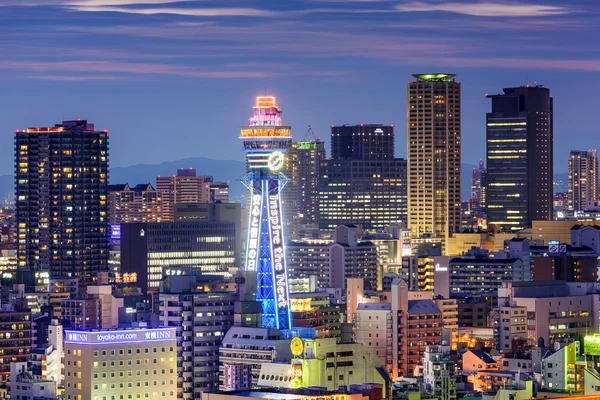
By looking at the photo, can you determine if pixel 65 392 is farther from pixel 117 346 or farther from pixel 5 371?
pixel 5 371

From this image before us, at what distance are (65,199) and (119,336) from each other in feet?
314

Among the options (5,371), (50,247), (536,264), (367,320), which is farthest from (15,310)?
(50,247)

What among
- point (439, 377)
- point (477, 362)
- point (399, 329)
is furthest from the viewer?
point (399, 329)

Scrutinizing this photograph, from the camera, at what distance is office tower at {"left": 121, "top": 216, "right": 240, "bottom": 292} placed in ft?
603

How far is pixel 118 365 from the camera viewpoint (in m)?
93.9

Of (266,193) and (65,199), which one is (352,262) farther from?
(266,193)

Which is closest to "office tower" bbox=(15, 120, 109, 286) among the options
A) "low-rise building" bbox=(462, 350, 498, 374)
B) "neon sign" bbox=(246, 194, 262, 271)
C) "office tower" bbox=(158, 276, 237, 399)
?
"neon sign" bbox=(246, 194, 262, 271)

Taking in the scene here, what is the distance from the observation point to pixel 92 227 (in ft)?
623

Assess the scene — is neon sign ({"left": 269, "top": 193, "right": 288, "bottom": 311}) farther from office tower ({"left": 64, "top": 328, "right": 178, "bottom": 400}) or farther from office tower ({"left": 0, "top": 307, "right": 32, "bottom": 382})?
office tower ({"left": 64, "top": 328, "right": 178, "bottom": 400})

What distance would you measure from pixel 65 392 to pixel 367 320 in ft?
92.1

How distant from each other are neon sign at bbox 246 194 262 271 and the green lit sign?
29.9 m

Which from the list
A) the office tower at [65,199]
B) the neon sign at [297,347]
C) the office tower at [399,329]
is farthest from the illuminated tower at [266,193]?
the office tower at [65,199]

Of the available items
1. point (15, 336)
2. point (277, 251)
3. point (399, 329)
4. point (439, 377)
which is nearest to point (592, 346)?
point (439, 377)

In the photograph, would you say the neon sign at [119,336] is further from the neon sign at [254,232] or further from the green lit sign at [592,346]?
the neon sign at [254,232]
